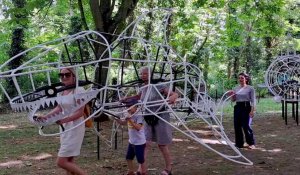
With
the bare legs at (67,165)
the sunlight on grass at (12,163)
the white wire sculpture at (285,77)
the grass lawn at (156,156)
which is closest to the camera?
the bare legs at (67,165)

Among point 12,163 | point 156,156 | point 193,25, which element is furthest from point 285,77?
point 12,163

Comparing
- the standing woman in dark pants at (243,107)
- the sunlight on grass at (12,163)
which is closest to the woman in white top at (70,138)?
the sunlight on grass at (12,163)

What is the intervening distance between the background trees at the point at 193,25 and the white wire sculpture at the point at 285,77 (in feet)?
3.30

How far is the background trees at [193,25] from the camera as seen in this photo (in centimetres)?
1323

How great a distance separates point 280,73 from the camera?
1470 centimetres

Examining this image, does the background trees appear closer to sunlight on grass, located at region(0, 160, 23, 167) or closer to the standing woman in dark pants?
sunlight on grass, located at region(0, 160, 23, 167)

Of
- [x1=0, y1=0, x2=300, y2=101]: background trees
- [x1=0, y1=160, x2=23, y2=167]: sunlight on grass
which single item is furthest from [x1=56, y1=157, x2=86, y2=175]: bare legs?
[x1=0, y1=160, x2=23, y2=167]: sunlight on grass

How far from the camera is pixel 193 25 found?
15312mm

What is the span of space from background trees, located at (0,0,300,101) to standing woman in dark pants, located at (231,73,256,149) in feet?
10.4

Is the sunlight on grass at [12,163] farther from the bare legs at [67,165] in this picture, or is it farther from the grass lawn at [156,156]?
the bare legs at [67,165]

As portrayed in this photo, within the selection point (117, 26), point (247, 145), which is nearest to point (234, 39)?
point (117, 26)

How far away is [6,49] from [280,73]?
15.5 metres

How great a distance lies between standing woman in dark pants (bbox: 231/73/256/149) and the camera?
9.33 metres

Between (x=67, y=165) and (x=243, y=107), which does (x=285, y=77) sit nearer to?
(x=243, y=107)
